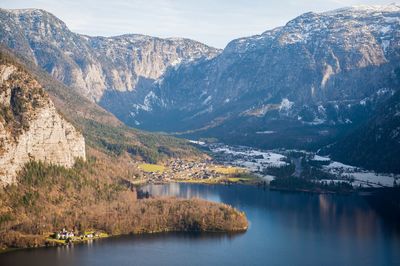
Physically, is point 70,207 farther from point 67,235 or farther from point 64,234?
point 67,235

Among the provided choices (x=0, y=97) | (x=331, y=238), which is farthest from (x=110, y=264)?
(x=0, y=97)

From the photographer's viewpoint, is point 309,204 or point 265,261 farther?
point 309,204

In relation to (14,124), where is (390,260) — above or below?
below

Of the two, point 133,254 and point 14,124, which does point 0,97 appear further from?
point 133,254

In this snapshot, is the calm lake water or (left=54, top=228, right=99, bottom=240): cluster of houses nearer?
the calm lake water

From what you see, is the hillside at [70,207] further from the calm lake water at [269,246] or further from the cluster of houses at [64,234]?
the calm lake water at [269,246]

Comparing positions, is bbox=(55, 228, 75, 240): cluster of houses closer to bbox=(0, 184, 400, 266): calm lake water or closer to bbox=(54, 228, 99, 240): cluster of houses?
bbox=(54, 228, 99, 240): cluster of houses

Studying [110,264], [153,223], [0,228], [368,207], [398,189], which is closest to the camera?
[110,264]

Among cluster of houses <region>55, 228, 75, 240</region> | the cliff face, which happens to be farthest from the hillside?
cluster of houses <region>55, 228, 75, 240</region>
